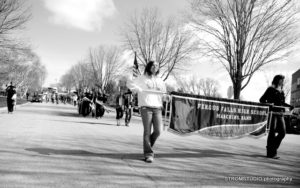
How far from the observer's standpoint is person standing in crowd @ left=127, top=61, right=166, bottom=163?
5.90 meters

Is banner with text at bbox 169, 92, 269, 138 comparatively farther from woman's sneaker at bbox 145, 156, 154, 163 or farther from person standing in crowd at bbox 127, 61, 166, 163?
woman's sneaker at bbox 145, 156, 154, 163

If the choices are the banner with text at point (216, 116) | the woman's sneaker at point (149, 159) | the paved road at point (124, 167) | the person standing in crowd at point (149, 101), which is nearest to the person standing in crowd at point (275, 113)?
the paved road at point (124, 167)

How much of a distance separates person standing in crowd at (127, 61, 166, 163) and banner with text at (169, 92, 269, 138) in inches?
35.7

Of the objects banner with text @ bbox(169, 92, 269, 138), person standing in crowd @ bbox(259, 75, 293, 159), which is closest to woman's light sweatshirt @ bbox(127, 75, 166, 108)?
banner with text @ bbox(169, 92, 269, 138)

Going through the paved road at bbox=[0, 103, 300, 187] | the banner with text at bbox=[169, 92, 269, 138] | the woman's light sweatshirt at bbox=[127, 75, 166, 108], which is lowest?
the paved road at bbox=[0, 103, 300, 187]

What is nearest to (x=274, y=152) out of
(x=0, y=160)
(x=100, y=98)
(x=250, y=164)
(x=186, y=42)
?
(x=250, y=164)

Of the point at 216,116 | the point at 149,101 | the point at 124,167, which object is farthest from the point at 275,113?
the point at 124,167

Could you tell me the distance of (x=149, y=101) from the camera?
5938 millimetres

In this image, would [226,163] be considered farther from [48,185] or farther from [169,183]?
[48,185]

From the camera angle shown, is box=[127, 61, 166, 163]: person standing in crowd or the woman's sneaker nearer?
the woman's sneaker

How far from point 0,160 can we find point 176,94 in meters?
3.57

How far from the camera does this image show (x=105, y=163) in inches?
212

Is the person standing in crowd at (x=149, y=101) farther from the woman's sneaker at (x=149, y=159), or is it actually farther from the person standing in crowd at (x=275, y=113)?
the person standing in crowd at (x=275, y=113)

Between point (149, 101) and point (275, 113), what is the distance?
3.13 m
